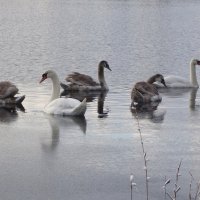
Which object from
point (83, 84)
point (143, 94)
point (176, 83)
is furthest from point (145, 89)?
point (176, 83)

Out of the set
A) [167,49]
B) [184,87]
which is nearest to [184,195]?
[184,87]

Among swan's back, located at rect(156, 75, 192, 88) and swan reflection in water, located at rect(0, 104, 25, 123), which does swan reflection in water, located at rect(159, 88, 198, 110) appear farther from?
swan reflection in water, located at rect(0, 104, 25, 123)

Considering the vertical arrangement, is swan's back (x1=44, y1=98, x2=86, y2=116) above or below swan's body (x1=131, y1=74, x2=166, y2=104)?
above

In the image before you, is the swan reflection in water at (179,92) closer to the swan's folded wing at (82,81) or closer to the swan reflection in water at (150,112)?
the swan reflection in water at (150,112)

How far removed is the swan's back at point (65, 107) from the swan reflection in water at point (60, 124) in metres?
0.12

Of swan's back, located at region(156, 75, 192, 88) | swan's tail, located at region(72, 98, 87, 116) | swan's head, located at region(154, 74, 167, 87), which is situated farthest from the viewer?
swan's back, located at region(156, 75, 192, 88)

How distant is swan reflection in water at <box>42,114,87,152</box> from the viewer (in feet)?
37.4

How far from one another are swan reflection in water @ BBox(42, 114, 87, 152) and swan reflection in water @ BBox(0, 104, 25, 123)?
677 millimetres

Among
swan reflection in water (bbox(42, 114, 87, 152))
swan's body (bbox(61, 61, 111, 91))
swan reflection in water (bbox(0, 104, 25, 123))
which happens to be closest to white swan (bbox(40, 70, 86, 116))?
swan reflection in water (bbox(42, 114, 87, 152))

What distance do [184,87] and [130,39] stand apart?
19552mm

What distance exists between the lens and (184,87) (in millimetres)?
18656

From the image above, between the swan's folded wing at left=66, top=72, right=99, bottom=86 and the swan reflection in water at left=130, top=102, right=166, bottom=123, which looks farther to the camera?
the swan's folded wing at left=66, top=72, right=99, bottom=86

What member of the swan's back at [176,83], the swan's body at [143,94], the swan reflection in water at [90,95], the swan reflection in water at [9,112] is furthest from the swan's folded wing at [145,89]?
the swan reflection in water at [9,112]

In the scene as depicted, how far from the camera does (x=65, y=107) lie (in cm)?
1395
